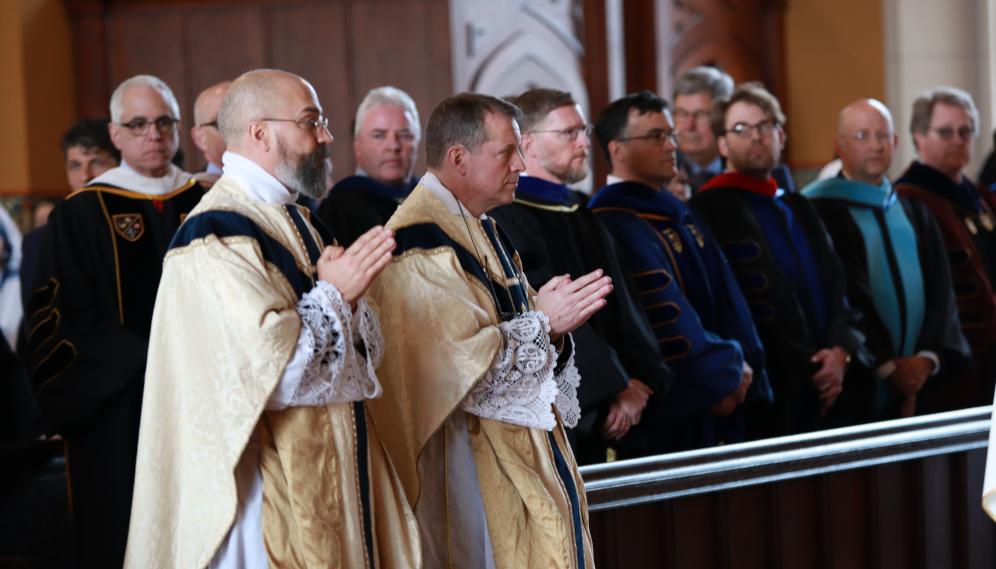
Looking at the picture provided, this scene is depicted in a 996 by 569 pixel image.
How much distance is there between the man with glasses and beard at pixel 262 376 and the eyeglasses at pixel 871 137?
3.04m

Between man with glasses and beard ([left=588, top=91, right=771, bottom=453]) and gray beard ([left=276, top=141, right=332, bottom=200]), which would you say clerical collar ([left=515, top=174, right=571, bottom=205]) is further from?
gray beard ([left=276, top=141, right=332, bottom=200])

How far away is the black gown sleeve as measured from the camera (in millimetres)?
3146

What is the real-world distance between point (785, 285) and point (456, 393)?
207cm

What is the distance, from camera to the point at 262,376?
203 cm

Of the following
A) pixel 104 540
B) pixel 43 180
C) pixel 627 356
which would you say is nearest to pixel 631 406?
pixel 627 356

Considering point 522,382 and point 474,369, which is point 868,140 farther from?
point 474,369

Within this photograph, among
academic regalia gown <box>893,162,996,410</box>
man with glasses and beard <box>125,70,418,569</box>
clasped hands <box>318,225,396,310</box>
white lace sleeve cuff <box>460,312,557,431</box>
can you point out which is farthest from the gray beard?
academic regalia gown <box>893,162,996,410</box>

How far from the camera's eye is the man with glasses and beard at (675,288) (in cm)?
354

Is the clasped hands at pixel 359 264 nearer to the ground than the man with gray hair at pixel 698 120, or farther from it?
nearer to the ground

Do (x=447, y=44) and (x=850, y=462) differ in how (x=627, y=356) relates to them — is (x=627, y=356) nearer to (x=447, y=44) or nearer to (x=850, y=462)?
(x=850, y=462)

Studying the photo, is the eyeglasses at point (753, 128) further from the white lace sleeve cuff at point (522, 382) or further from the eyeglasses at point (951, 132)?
the white lace sleeve cuff at point (522, 382)

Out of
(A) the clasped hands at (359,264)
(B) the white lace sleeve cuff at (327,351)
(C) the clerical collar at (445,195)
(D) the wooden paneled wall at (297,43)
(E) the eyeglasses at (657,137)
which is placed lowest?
(B) the white lace sleeve cuff at (327,351)

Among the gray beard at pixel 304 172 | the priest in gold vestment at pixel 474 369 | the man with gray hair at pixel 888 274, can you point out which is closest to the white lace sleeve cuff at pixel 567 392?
the priest in gold vestment at pixel 474 369

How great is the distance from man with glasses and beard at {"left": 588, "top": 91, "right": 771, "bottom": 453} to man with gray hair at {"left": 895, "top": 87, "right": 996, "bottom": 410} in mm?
1455
